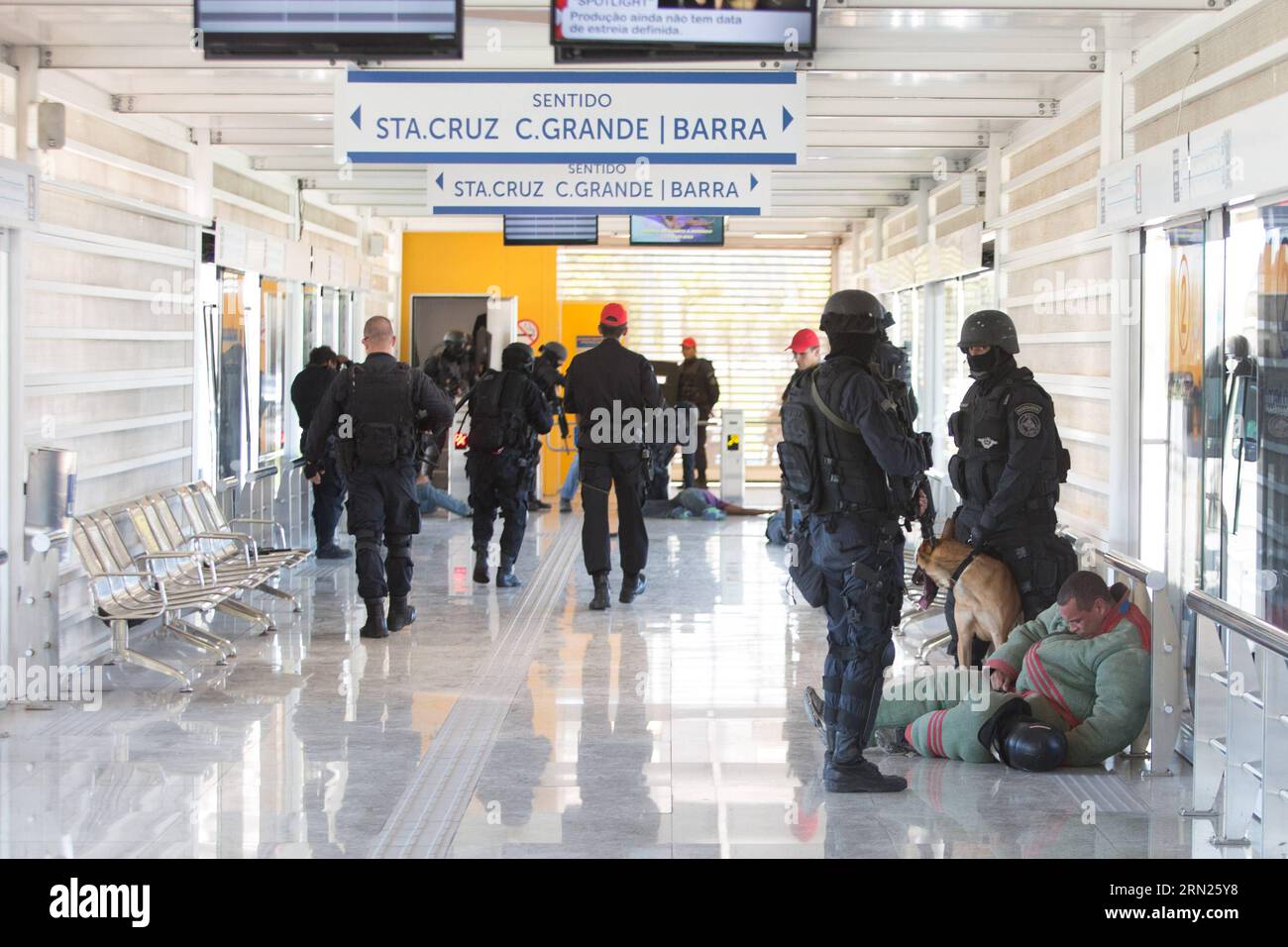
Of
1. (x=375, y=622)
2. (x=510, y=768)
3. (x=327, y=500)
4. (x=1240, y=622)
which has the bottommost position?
(x=510, y=768)

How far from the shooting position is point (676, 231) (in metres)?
15.8

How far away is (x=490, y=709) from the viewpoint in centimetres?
679

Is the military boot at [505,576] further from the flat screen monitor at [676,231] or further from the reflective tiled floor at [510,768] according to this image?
the flat screen monitor at [676,231]

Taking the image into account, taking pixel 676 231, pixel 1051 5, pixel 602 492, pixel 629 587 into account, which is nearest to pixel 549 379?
pixel 602 492

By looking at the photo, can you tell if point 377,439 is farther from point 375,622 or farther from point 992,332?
point 992,332

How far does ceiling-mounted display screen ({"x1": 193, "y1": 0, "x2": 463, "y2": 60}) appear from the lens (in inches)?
196

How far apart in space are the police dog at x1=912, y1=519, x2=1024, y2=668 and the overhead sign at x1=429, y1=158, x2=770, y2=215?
6.44 feet

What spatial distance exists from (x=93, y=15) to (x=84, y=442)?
2187 mm

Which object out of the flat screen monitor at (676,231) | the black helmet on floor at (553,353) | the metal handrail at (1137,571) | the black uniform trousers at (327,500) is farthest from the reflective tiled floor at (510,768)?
the flat screen monitor at (676,231)

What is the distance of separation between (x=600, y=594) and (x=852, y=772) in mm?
4183

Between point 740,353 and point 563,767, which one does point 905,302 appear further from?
point 563,767

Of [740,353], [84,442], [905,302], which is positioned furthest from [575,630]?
[740,353]

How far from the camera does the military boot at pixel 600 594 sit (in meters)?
9.48

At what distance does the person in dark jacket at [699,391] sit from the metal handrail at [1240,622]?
38.6ft
